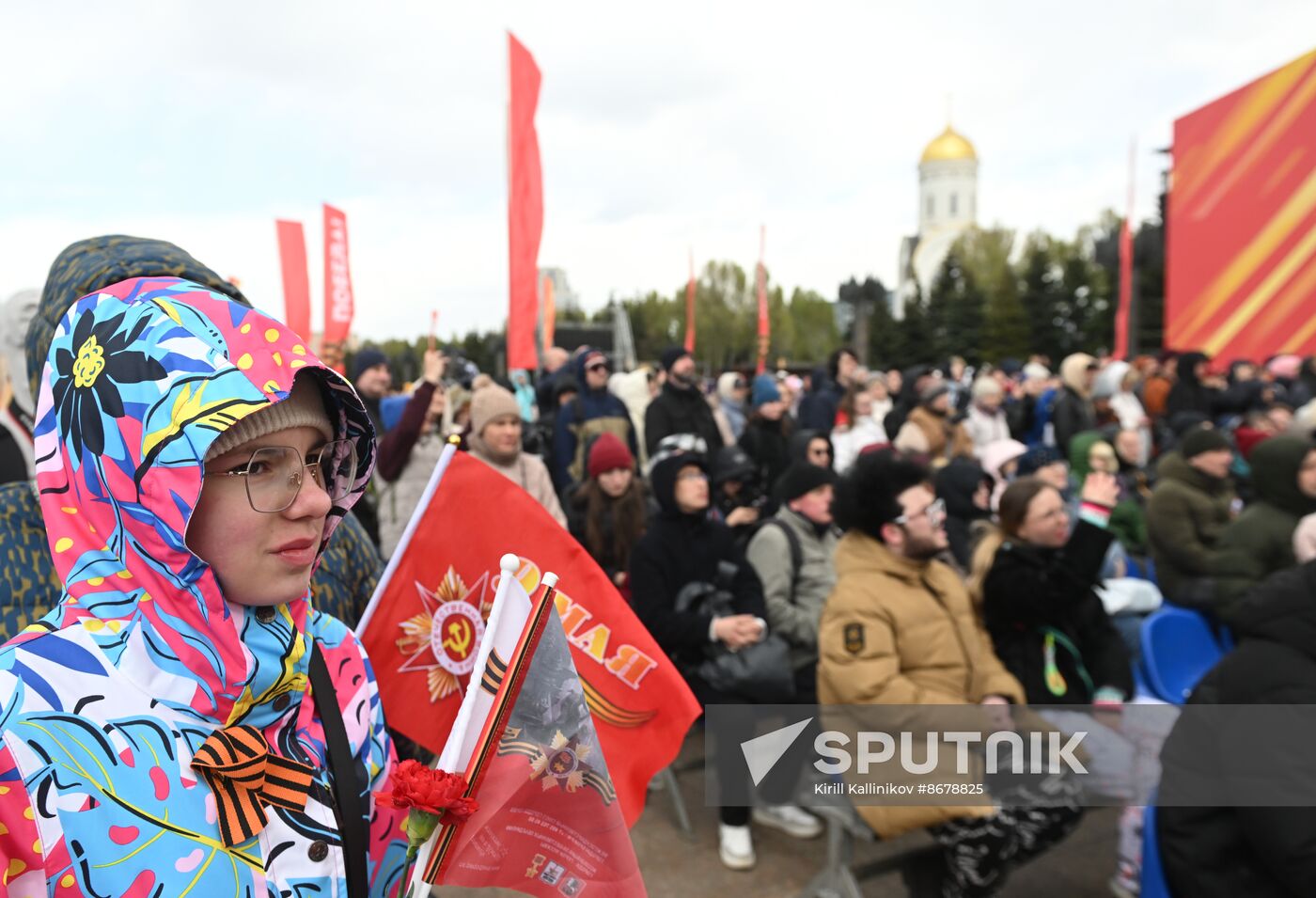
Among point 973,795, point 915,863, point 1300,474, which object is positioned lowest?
point 915,863

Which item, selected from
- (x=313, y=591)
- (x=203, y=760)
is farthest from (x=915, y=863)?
(x=203, y=760)

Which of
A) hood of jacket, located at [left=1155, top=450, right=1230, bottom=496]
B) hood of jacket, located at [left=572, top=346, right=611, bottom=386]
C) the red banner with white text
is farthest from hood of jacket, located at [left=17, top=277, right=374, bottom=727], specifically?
the red banner with white text

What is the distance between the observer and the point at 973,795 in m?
3.27

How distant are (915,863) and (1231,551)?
269 cm

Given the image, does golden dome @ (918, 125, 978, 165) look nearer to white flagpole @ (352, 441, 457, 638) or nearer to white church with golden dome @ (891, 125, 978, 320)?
white church with golden dome @ (891, 125, 978, 320)

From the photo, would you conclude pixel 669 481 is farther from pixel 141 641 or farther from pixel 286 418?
pixel 141 641

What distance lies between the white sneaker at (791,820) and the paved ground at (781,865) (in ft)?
0.13

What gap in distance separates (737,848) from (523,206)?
4.39m

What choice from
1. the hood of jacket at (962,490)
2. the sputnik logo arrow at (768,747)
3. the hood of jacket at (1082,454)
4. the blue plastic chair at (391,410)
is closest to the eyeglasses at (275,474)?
the sputnik logo arrow at (768,747)

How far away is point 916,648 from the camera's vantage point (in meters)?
3.57

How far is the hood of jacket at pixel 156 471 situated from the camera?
1154 millimetres

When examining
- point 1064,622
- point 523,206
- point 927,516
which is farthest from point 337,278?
point 1064,622

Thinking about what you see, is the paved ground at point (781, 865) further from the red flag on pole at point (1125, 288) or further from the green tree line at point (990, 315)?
the green tree line at point (990, 315)

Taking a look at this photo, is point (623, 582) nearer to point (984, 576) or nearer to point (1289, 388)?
point (984, 576)
